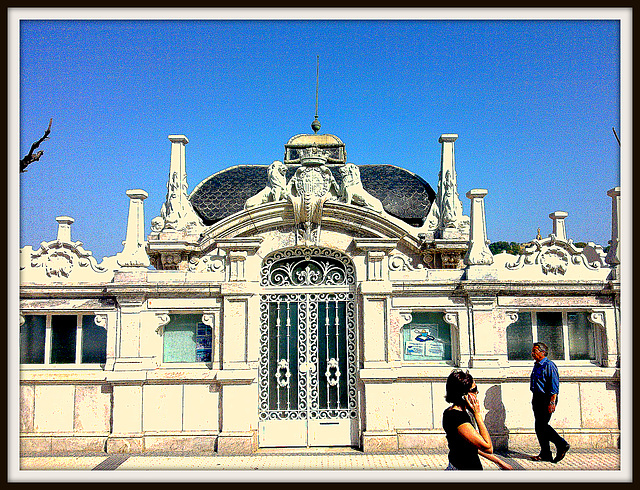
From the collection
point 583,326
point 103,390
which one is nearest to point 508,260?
point 583,326

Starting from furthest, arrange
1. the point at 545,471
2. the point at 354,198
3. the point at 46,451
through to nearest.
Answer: the point at 354,198, the point at 46,451, the point at 545,471

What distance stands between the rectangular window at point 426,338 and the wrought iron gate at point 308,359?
96 centimetres

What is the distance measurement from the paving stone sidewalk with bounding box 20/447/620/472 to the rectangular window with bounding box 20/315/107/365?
158cm

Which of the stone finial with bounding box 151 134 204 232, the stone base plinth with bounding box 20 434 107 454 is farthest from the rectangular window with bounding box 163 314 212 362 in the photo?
the stone finial with bounding box 151 134 204 232

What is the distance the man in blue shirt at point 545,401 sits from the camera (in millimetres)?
9398

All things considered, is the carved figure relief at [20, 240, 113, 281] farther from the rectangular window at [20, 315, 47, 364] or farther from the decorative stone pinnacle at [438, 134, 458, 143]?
the decorative stone pinnacle at [438, 134, 458, 143]

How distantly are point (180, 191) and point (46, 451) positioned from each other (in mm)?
6566

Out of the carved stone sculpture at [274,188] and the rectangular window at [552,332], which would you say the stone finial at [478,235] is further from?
the carved stone sculpture at [274,188]

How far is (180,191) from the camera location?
47.8 ft

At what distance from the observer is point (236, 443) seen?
993 cm

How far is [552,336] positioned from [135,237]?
7.40 meters

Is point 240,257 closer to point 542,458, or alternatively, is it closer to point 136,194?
point 136,194
